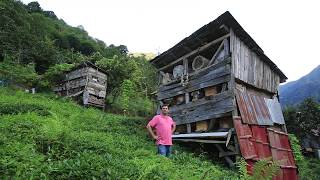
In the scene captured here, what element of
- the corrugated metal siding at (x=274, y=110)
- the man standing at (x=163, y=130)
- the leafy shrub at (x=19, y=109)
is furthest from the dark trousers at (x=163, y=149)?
the leafy shrub at (x=19, y=109)

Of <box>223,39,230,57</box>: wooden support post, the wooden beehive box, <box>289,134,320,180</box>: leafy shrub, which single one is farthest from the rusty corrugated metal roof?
the wooden beehive box

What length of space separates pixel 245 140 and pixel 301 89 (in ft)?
109

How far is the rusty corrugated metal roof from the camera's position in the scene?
1380 centimetres

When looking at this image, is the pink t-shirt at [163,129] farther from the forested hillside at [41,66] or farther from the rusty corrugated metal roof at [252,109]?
the forested hillside at [41,66]

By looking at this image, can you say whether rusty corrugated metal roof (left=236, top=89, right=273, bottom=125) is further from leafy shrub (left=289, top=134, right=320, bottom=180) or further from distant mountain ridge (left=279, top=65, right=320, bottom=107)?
distant mountain ridge (left=279, top=65, right=320, bottom=107)

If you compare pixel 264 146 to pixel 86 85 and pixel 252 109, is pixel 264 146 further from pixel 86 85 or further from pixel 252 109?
pixel 86 85

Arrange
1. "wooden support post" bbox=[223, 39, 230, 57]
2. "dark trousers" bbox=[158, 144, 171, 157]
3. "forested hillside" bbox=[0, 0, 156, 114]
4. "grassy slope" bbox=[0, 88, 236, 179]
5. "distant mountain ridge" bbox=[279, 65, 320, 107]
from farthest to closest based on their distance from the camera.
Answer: "distant mountain ridge" bbox=[279, 65, 320, 107]
"forested hillside" bbox=[0, 0, 156, 114]
"wooden support post" bbox=[223, 39, 230, 57]
"dark trousers" bbox=[158, 144, 171, 157]
"grassy slope" bbox=[0, 88, 236, 179]

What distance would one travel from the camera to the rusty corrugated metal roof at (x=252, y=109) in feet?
45.3

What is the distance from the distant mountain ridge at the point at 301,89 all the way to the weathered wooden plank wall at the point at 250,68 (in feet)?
78.0

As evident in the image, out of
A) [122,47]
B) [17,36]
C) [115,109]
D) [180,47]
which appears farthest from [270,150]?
[122,47]

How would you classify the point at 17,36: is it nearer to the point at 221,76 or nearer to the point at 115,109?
the point at 115,109

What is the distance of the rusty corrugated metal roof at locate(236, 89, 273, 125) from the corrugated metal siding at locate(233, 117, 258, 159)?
34 centimetres

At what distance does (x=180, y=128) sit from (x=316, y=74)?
35783 millimetres

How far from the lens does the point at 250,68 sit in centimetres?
1562
